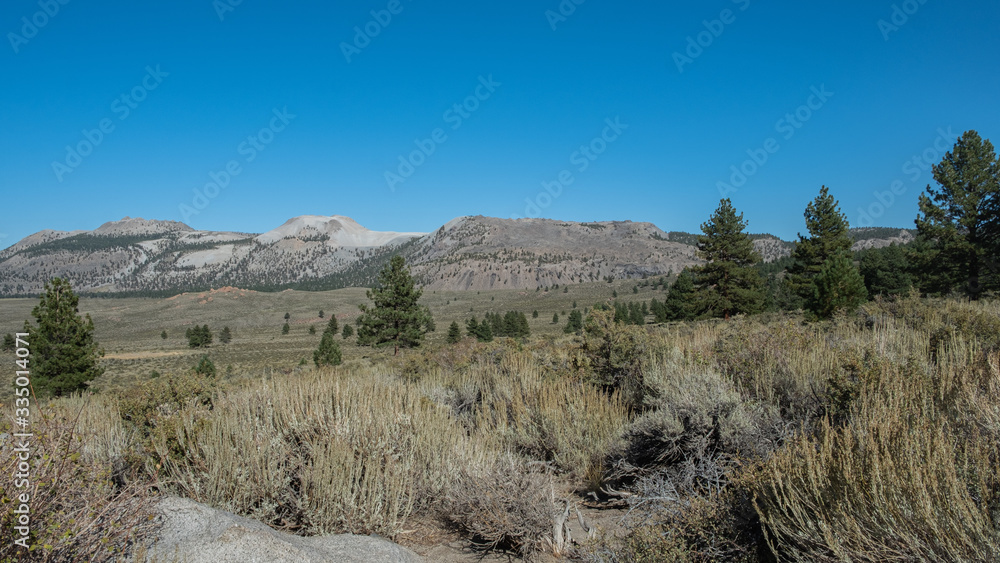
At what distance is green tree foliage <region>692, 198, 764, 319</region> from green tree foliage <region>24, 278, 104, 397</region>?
106ft

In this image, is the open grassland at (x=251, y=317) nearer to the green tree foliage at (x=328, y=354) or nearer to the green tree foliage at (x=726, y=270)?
the green tree foliage at (x=328, y=354)

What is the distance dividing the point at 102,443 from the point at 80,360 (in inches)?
832

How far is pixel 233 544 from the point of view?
2594 millimetres

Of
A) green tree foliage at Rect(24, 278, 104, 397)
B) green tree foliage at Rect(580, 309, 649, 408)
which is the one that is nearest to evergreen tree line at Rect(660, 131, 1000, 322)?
green tree foliage at Rect(580, 309, 649, 408)

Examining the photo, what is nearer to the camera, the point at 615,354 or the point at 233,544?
the point at 233,544

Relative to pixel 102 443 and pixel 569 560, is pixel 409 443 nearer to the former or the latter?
pixel 569 560

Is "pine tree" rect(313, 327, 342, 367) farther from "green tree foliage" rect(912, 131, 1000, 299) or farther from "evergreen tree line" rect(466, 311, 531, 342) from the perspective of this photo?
"green tree foliage" rect(912, 131, 1000, 299)

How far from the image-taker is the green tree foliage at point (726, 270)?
30094 mm

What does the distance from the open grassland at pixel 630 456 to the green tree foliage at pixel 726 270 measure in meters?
23.5

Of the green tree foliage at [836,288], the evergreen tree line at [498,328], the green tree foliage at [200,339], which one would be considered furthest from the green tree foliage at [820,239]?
the green tree foliage at [200,339]

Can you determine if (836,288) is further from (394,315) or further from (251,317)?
(251,317)

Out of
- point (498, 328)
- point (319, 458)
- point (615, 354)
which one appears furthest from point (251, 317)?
point (319, 458)

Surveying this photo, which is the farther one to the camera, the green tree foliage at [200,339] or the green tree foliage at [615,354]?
the green tree foliage at [200,339]

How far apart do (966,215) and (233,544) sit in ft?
130
